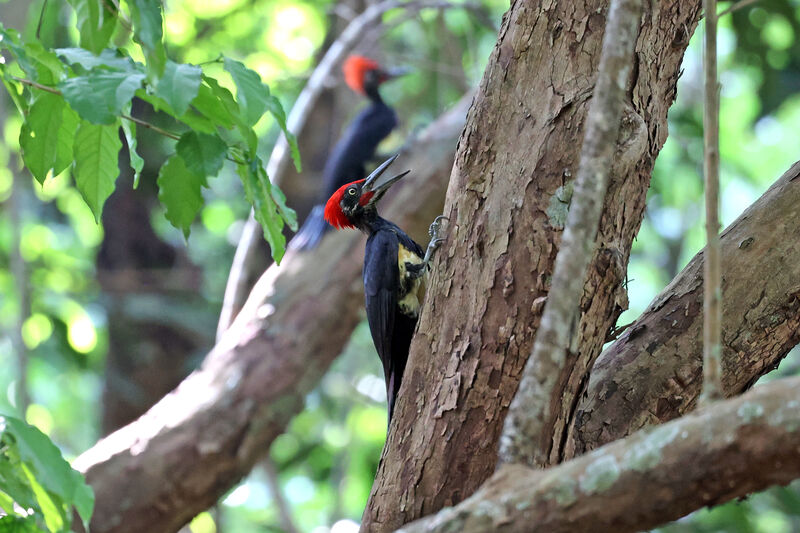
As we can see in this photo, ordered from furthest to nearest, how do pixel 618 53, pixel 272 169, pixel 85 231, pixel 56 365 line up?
pixel 85 231 → pixel 56 365 → pixel 272 169 → pixel 618 53

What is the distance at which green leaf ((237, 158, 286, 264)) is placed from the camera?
194cm

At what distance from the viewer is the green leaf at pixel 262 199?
6.37ft

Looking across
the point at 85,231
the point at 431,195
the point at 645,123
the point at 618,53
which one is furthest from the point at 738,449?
the point at 85,231

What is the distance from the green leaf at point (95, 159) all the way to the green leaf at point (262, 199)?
306 millimetres

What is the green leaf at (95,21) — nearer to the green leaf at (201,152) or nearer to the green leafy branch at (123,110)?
the green leafy branch at (123,110)

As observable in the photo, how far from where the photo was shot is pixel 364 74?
8227 millimetres

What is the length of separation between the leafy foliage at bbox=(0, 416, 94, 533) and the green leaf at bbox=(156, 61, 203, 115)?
0.66 metres

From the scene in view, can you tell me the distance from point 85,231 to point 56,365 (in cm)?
289

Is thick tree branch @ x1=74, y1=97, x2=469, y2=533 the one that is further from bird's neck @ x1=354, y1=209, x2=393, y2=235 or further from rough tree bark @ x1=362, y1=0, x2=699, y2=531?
rough tree bark @ x1=362, y1=0, x2=699, y2=531

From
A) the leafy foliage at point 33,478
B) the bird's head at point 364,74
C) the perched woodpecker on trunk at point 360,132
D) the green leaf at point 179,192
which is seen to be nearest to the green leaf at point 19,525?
A: the leafy foliage at point 33,478

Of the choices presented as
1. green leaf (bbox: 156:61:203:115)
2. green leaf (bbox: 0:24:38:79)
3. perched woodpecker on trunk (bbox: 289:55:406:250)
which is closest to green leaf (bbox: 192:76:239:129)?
green leaf (bbox: 156:61:203:115)

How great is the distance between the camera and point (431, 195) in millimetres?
4820

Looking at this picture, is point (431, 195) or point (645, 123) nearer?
point (645, 123)

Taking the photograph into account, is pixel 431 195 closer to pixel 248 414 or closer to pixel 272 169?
pixel 272 169
